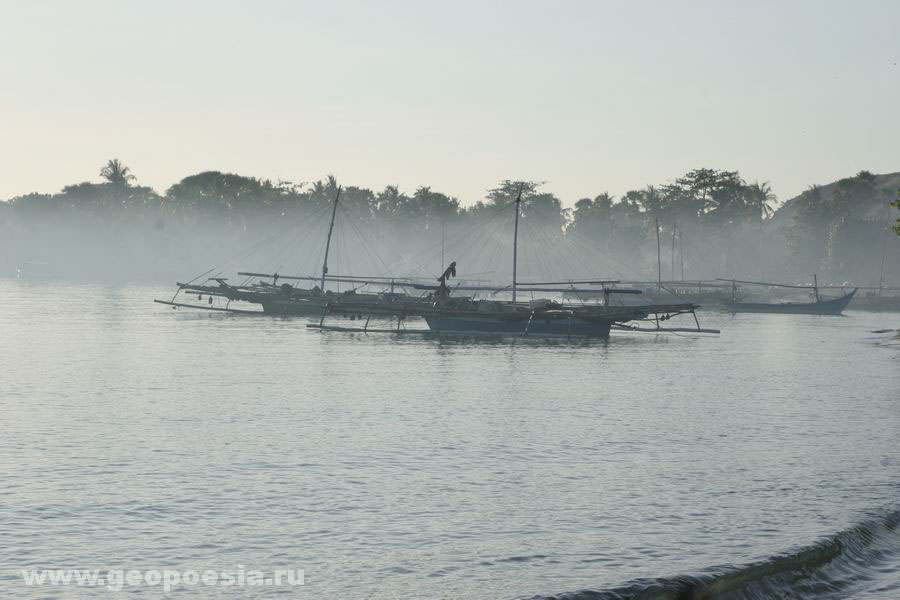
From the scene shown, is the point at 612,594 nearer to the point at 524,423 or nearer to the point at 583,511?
the point at 583,511

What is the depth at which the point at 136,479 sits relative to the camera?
26.1 metres

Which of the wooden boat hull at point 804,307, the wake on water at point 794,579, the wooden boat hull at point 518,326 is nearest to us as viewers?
the wake on water at point 794,579

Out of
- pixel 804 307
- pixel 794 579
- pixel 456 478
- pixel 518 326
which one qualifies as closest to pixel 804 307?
pixel 804 307

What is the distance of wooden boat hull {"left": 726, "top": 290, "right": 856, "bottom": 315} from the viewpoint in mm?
148625

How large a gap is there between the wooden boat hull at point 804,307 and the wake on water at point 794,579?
436ft

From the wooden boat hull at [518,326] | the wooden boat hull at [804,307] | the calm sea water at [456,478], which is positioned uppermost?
the wooden boat hull at [804,307]

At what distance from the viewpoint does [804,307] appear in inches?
5955

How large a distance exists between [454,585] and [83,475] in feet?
39.6

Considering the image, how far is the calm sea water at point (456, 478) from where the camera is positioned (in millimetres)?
19531

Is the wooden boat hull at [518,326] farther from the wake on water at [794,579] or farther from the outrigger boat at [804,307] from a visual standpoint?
the wake on water at [794,579]

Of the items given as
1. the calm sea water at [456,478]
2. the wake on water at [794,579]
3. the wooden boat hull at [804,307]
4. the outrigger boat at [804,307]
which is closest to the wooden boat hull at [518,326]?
the calm sea water at [456,478]

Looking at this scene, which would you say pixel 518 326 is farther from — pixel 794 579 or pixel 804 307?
pixel 804 307

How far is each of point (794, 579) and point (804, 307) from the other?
139 meters

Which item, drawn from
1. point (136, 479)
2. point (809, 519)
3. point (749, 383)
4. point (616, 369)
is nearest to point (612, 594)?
point (809, 519)
